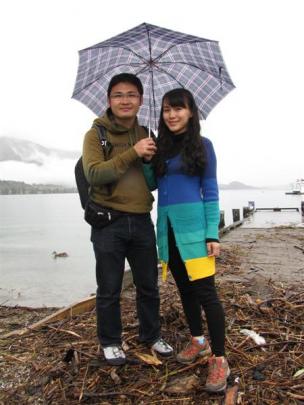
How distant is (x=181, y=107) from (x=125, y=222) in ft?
3.39

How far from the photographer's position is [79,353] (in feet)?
11.2

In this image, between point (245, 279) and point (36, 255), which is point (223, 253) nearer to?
point (245, 279)

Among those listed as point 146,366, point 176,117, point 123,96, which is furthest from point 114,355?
point 123,96

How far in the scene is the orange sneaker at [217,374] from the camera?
2764 mm

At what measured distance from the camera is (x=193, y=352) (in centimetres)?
322

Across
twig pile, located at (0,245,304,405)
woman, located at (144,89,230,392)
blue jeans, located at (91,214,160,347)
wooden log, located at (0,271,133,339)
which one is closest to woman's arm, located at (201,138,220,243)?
woman, located at (144,89,230,392)

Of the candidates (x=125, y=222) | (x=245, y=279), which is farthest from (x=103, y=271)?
(x=245, y=279)

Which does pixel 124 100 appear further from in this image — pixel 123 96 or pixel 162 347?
pixel 162 347

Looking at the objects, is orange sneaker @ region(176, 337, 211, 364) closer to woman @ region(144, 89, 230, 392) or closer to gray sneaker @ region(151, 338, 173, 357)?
gray sneaker @ region(151, 338, 173, 357)

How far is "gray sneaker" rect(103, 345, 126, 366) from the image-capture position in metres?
3.18

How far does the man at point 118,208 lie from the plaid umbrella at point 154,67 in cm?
34

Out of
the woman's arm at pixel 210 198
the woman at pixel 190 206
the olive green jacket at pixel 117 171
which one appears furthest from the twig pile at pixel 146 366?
the olive green jacket at pixel 117 171

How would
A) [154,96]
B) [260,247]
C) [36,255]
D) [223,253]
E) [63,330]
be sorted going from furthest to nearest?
[36,255] < [260,247] < [223,253] < [63,330] < [154,96]

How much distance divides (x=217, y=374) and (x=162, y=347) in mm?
703
